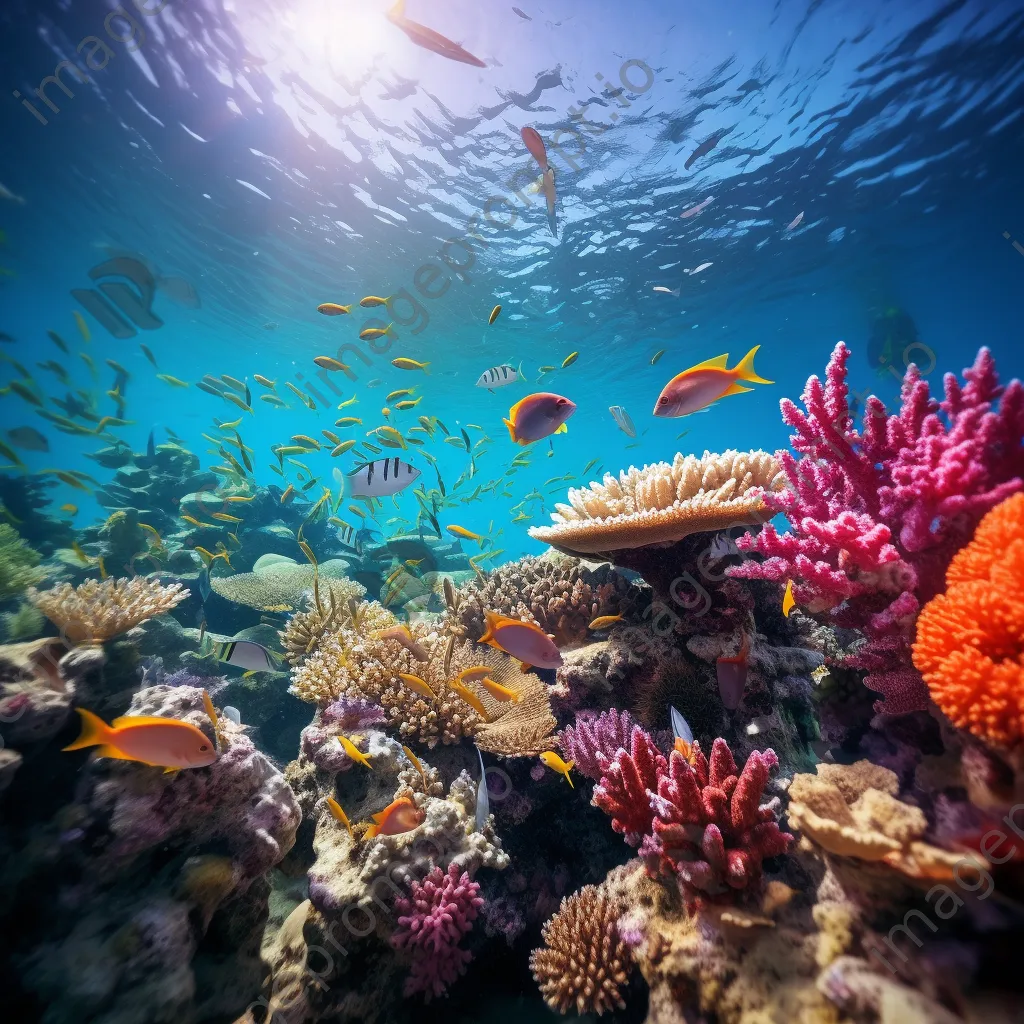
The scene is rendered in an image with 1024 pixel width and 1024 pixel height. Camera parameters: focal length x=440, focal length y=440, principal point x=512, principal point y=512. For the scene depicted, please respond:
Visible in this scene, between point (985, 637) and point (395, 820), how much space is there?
2.94 m

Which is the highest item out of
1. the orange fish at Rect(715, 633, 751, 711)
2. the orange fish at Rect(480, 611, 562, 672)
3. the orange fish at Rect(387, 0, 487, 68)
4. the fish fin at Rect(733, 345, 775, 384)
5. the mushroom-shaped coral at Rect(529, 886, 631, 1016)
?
the orange fish at Rect(387, 0, 487, 68)

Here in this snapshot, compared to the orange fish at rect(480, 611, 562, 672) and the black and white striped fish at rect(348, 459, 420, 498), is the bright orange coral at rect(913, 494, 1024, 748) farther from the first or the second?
the black and white striped fish at rect(348, 459, 420, 498)

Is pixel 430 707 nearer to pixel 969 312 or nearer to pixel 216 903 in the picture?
pixel 216 903

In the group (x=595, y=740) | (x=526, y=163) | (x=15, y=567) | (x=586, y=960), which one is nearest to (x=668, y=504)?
(x=595, y=740)

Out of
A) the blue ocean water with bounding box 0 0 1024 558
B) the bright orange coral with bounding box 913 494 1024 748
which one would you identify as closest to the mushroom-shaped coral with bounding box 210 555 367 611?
the blue ocean water with bounding box 0 0 1024 558

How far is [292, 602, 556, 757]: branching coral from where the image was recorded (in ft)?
11.5

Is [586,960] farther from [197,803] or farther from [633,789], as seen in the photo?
[197,803]

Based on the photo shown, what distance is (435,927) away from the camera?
8.27ft

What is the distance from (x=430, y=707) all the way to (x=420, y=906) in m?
1.30

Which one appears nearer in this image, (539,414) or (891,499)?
(891,499)

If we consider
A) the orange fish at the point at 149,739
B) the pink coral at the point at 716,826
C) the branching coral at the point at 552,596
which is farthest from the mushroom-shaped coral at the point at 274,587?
the pink coral at the point at 716,826

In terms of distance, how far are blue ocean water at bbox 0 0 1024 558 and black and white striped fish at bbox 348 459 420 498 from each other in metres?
5.72

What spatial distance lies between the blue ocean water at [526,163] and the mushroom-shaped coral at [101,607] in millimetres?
6939

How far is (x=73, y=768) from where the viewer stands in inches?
96.1
